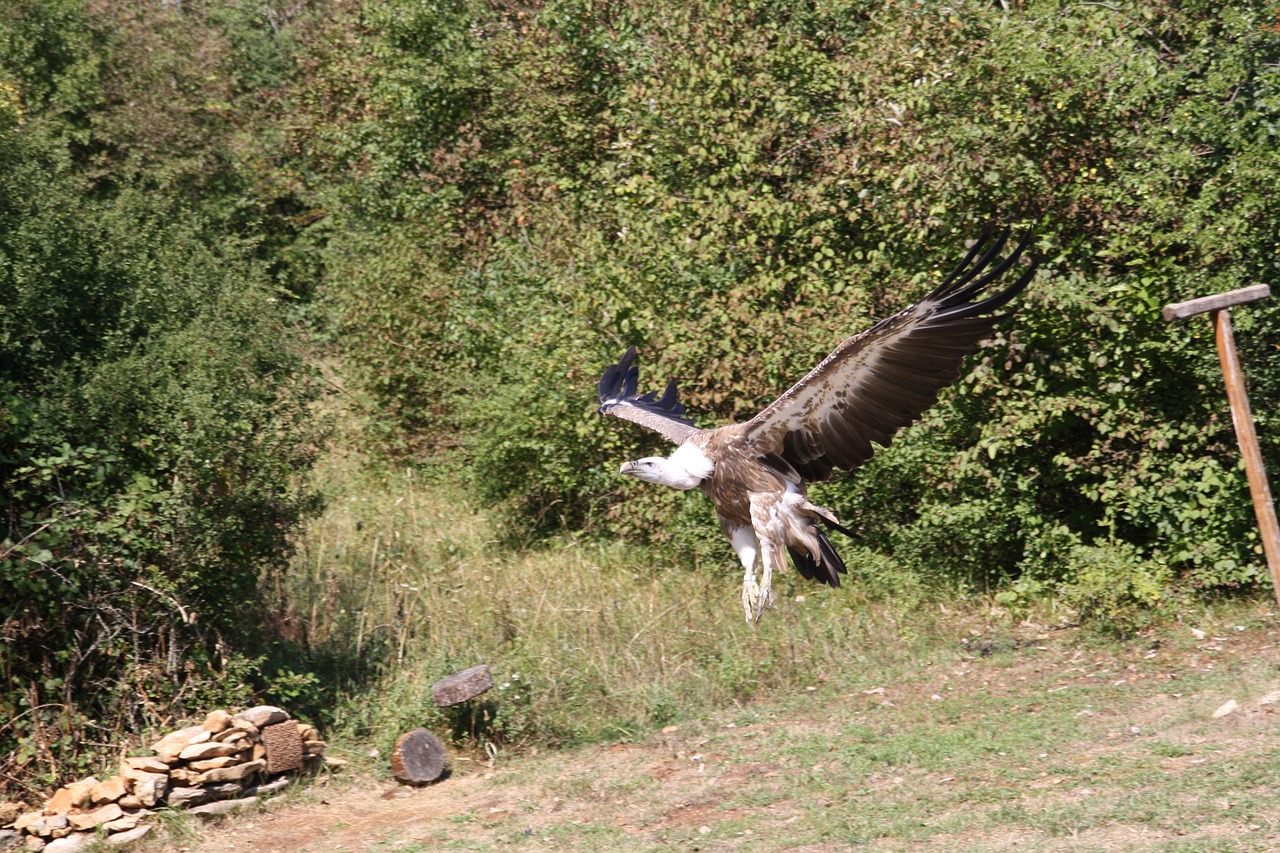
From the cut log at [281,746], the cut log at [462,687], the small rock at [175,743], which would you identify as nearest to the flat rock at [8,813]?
the small rock at [175,743]

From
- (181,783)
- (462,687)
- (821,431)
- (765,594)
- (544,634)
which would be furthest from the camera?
(544,634)

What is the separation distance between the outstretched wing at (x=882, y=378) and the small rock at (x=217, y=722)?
11.0 feet

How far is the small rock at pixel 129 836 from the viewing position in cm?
676

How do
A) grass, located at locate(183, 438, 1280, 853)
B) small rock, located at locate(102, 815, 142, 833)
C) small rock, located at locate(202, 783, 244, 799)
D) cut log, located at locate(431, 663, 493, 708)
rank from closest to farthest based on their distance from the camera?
1. grass, located at locate(183, 438, 1280, 853)
2. small rock, located at locate(102, 815, 142, 833)
3. small rock, located at locate(202, 783, 244, 799)
4. cut log, located at locate(431, 663, 493, 708)

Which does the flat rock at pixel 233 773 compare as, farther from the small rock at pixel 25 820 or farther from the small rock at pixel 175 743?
the small rock at pixel 25 820

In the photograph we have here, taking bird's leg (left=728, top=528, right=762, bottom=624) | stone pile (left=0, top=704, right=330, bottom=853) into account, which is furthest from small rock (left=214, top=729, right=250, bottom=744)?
bird's leg (left=728, top=528, right=762, bottom=624)

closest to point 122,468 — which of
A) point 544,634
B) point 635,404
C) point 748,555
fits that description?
point 544,634

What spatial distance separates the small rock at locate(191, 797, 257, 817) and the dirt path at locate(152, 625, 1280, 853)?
8 centimetres

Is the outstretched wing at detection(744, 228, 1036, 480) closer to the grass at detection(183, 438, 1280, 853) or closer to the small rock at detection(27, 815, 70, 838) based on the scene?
the grass at detection(183, 438, 1280, 853)

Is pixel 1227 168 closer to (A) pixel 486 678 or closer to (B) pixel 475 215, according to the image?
(A) pixel 486 678

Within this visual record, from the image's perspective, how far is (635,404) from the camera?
26.2 ft

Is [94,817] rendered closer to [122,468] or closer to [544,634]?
[122,468]

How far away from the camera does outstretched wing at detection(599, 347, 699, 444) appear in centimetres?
753

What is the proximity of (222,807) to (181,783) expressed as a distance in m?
0.27
